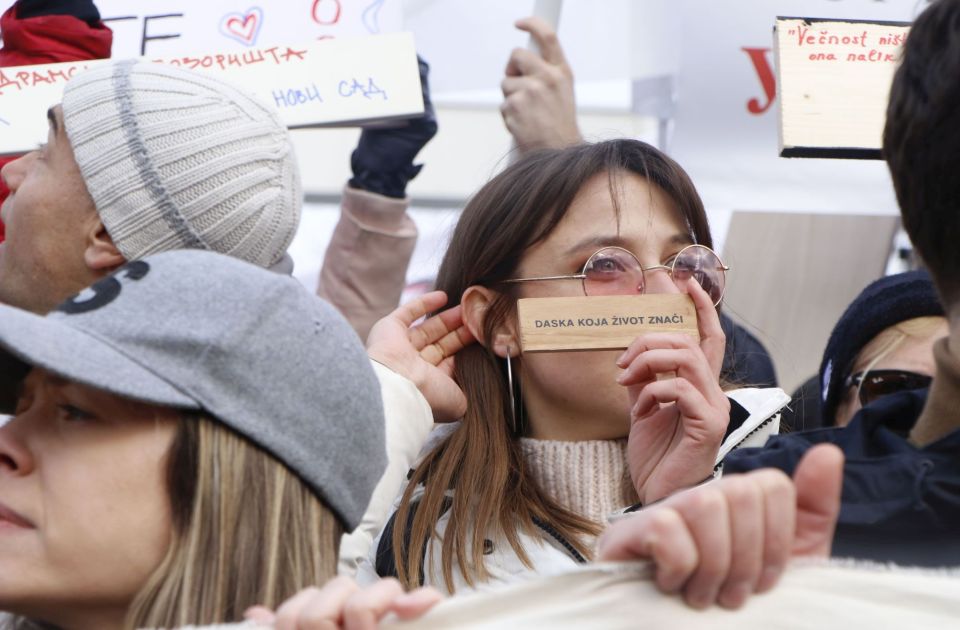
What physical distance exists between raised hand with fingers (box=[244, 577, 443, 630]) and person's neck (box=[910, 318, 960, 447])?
0.50 meters

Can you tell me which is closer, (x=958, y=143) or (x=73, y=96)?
(x=958, y=143)

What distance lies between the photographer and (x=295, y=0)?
3029 millimetres

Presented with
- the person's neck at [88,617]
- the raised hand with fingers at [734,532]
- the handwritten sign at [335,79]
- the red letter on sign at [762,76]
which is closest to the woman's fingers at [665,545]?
the raised hand with fingers at [734,532]

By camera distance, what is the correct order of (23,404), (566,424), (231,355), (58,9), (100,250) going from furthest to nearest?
1. (58,9)
2. (566,424)
3. (100,250)
4. (23,404)
5. (231,355)

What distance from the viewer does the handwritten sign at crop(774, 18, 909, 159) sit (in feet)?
7.54

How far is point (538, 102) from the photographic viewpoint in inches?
116

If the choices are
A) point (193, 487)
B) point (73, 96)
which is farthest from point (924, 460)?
point (73, 96)

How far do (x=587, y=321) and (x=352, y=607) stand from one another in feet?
3.47

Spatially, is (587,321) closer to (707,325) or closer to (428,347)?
(707,325)

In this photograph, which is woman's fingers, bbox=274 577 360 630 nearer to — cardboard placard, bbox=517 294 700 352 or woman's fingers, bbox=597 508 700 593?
woman's fingers, bbox=597 508 700 593

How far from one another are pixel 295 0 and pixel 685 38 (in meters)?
0.91

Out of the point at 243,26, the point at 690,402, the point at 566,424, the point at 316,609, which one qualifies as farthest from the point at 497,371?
the point at 316,609

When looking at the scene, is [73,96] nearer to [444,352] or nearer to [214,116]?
[214,116]

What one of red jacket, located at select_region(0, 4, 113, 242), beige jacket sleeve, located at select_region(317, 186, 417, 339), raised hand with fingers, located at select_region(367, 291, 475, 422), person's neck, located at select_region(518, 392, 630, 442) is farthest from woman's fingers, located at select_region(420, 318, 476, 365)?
red jacket, located at select_region(0, 4, 113, 242)
